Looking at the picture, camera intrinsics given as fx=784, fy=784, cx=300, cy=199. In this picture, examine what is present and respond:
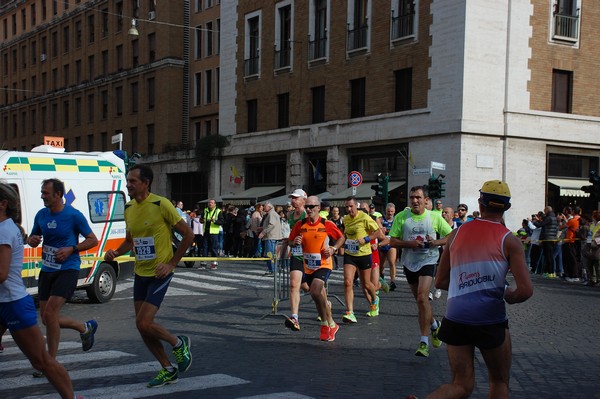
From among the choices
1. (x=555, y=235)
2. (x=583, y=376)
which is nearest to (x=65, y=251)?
(x=583, y=376)

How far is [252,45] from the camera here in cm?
3822

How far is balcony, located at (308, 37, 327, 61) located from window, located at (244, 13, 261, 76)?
4.33 meters

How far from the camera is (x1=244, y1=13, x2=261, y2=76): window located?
37812 millimetres

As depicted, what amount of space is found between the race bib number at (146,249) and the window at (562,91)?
24398 millimetres

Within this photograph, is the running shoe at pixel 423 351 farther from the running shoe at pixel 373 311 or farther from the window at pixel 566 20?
the window at pixel 566 20

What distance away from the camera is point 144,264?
23.1 ft

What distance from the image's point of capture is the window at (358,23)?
31391 millimetres

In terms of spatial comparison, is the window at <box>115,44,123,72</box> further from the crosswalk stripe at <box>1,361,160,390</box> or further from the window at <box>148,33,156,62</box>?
the crosswalk stripe at <box>1,361,160,390</box>

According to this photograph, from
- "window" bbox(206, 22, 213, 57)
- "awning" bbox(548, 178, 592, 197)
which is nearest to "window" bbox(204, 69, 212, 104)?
"window" bbox(206, 22, 213, 57)

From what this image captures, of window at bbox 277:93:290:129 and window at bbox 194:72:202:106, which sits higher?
window at bbox 194:72:202:106

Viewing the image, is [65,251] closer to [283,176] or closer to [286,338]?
[286,338]

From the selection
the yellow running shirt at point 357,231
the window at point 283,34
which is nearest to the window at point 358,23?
the window at point 283,34

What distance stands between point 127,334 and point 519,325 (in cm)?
551

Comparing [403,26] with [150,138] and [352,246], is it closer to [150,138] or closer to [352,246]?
[352,246]
